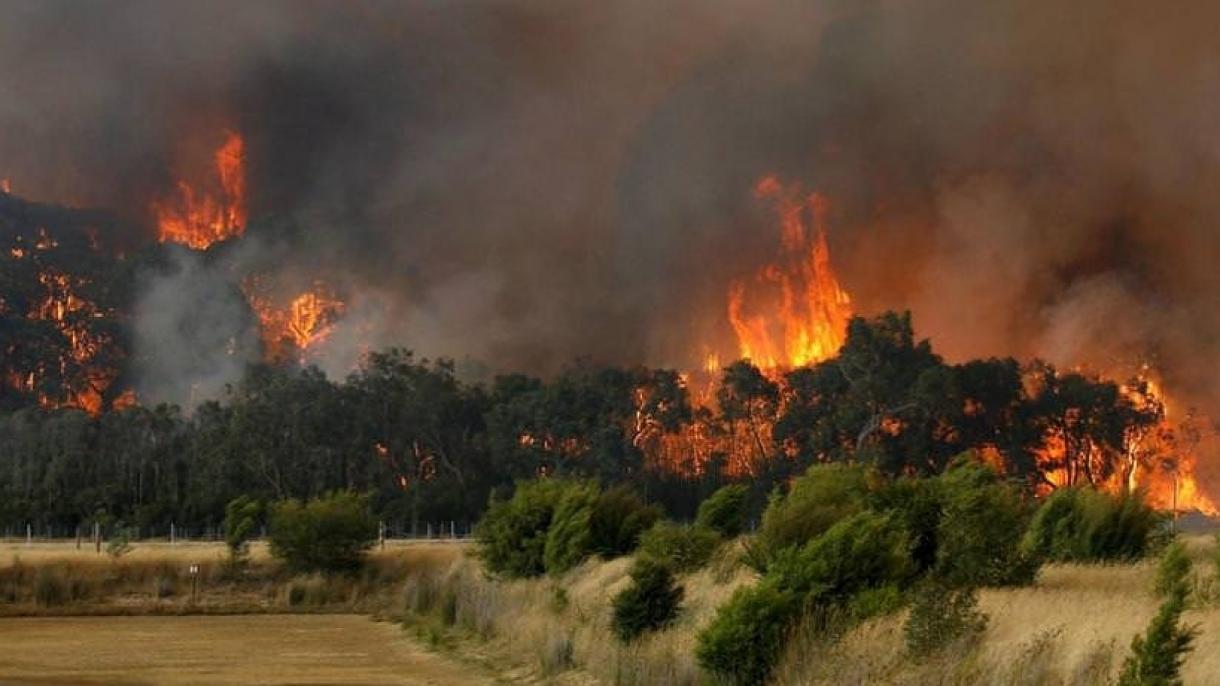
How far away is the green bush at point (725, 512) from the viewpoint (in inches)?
1983

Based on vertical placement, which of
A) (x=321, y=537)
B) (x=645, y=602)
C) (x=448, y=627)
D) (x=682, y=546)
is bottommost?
(x=448, y=627)

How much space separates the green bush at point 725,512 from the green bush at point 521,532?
558cm

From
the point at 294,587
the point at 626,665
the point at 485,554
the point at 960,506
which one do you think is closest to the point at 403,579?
the point at 294,587

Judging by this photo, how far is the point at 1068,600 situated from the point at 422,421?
104m

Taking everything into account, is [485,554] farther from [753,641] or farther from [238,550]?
[753,641]

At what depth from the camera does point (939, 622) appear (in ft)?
72.6

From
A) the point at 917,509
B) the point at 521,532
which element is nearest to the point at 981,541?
the point at 917,509

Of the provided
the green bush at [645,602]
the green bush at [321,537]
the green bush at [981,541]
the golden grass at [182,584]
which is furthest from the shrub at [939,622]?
the green bush at [321,537]

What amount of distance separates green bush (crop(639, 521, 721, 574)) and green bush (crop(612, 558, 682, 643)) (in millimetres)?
4035

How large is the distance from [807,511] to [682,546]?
10089 mm

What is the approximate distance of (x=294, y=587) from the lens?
67562 mm

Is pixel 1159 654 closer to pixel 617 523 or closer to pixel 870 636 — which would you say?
pixel 870 636

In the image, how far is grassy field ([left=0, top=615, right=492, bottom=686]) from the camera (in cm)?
3784

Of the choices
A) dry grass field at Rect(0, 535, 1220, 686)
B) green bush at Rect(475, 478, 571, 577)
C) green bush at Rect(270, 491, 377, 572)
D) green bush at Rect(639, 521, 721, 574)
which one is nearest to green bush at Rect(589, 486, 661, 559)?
green bush at Rect(475, 478, 571, 577)
